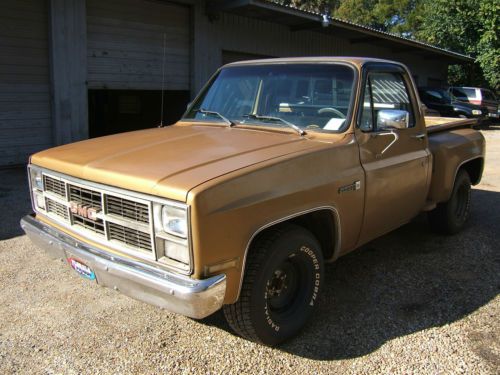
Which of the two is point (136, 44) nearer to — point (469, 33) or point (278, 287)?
point (278, 287)

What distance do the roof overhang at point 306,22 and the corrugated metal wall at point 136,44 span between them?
3.83 feet

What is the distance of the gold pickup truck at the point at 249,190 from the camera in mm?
2752

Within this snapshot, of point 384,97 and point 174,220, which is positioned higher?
point 384,97

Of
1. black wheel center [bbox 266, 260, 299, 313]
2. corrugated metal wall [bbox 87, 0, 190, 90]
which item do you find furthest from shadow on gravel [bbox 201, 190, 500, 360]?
corrugated metal wall [bbox 87, 0, 190, 90]

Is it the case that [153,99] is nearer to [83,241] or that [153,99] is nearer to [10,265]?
[10,265]

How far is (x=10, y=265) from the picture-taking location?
4.62 m

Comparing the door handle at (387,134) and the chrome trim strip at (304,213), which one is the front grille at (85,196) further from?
the door handle at (387,134)

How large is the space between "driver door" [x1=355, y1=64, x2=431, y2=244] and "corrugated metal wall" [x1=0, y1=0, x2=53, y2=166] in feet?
23.9

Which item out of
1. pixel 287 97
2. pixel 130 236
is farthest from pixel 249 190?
pixel 287 97

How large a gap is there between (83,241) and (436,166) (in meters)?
3.51

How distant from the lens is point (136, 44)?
1087 centimetres

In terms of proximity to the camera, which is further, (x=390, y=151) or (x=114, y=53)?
(x=114, y=53)

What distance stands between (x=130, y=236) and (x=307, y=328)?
4.81 feet

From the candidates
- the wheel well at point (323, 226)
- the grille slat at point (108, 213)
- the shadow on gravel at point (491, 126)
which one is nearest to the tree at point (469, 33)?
the shadow on gravel at point (491, 126)
